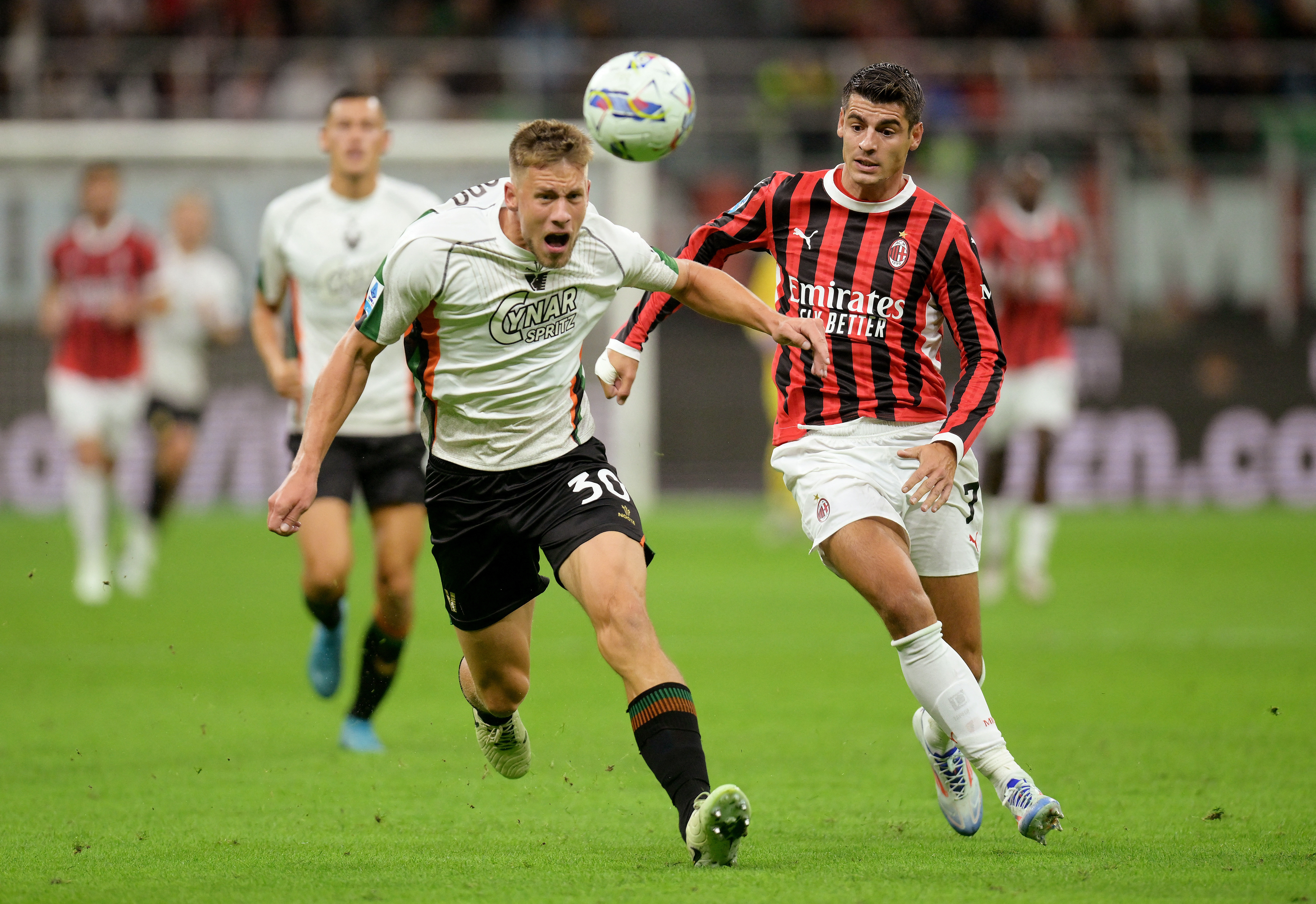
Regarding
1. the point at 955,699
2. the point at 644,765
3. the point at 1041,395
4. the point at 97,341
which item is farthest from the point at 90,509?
the point at 955,699

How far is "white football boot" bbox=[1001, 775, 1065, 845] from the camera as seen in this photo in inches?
184

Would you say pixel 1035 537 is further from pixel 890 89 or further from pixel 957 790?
pixel 890 89

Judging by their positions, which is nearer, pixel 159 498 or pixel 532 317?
pixel 532 317

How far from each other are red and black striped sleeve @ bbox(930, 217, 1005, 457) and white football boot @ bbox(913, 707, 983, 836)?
1.03m

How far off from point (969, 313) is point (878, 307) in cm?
29

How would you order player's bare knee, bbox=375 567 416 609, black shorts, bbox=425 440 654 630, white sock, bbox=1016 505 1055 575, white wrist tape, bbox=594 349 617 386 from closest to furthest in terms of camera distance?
1. black shorts, bbox=425 440 654 630
2. white wrist tape, bbox=594 349 617 386
3. player's bare knee, bbox=375 567 416 609
4. white sock, bbox=1016 505 1055 575

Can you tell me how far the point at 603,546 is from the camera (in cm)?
496

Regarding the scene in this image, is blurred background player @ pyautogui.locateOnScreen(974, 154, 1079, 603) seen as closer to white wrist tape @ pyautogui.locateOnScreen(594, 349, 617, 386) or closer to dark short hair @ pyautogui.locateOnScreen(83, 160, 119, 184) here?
dark short hair @ pyautogui.locateOnScreen(83, 160, 119, 184)

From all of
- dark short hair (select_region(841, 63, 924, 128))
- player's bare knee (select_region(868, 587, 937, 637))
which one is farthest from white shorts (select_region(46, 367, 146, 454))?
player's bare knee (select_region(868, 587, 937, 637))

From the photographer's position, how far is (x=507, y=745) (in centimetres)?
590

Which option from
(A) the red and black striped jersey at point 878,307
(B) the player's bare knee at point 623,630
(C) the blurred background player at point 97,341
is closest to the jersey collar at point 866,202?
(A) the red and black striped jersey at point 878,307

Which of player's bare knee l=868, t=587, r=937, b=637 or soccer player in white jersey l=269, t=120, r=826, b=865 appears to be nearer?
soccer player in white jersey l=269, t=120, r=826, b=865

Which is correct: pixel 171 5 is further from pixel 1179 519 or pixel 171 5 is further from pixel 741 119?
pixel 1179 519

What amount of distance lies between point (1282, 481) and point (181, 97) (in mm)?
12603
